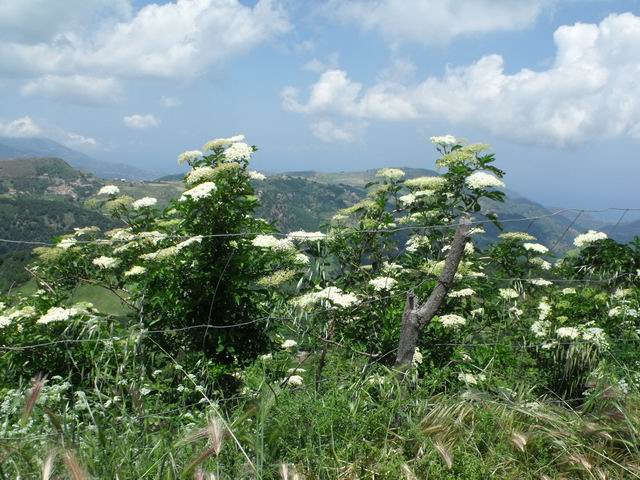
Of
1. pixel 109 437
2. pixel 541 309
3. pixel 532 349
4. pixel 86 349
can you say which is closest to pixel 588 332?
pixel 532 349

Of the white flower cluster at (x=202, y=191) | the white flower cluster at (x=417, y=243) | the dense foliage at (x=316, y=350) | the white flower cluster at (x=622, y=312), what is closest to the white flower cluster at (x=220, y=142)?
the dense foliage at (x=316, y=350)

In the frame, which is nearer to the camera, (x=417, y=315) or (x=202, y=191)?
(x=417, y=315)

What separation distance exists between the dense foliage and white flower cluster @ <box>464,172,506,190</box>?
2 centimetres

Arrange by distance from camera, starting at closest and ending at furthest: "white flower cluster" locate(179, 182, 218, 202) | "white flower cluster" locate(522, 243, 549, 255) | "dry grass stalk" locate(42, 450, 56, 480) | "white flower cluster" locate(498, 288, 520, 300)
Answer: "dry grass stalk" locate(42, 450, 56, 480) → "white flower cluster" locate(179, 182, 218, 202) → "white flower cluster" locate(498, 288, 520, 300) → "white flower cluster" locate(522, 243, 549, 255)

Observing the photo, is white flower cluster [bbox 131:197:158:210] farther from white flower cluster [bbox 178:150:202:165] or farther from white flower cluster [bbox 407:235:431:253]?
white flower cluster [bbox 407:235:431:253]

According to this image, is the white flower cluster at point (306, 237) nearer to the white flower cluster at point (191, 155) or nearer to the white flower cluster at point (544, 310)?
the white flower cluster at point (191, 155)

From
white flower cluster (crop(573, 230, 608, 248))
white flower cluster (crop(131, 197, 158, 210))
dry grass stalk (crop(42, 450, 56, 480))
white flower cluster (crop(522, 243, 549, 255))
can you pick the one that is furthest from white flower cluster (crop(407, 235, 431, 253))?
dry grass stalk (crop(42, 450, 56, 480))

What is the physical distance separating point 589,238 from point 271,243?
6247mm

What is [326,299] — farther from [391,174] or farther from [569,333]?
[391,174]

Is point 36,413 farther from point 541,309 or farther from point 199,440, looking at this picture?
point 541,309

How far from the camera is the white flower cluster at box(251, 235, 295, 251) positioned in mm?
5730

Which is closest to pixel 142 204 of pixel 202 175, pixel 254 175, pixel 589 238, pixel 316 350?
pixel 202 175

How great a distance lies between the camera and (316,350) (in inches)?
225

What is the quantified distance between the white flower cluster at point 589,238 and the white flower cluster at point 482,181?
126 inches
